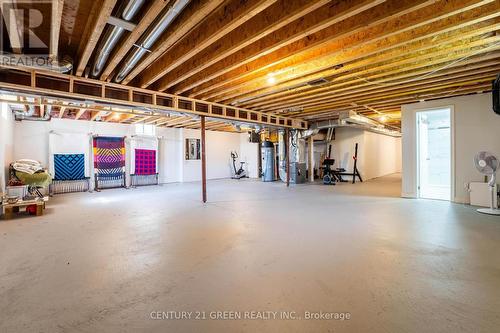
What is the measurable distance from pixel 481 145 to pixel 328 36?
479 cm

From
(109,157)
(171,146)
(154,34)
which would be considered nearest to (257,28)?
(154,34)

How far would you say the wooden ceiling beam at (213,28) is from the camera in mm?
2133

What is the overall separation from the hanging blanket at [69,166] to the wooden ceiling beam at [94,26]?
5.16 meters

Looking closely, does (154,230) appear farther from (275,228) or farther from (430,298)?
(430,298)

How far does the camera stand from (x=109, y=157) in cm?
789

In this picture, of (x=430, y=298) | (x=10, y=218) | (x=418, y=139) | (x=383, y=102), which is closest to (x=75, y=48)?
(x=10, y=218)

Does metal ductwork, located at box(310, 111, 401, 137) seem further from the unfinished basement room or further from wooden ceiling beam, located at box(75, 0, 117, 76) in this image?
wooden ceiling beam, located at box(75, 0, 117, 76)

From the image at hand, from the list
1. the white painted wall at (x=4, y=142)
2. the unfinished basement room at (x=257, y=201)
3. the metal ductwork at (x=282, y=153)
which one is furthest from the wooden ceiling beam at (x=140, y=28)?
the metal ductwork at (x=282, y=153)

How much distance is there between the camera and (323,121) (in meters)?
8.45

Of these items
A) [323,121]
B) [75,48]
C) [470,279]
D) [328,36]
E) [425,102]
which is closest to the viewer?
[470,279]

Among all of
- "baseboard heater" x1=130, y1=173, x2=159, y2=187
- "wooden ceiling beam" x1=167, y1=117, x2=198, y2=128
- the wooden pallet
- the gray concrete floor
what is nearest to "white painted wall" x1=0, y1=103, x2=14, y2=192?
the wooden pallet

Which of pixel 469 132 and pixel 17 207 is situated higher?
pixel 469 132

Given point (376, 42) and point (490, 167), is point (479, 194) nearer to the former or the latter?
point (490, 167)

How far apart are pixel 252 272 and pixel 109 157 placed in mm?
7646
